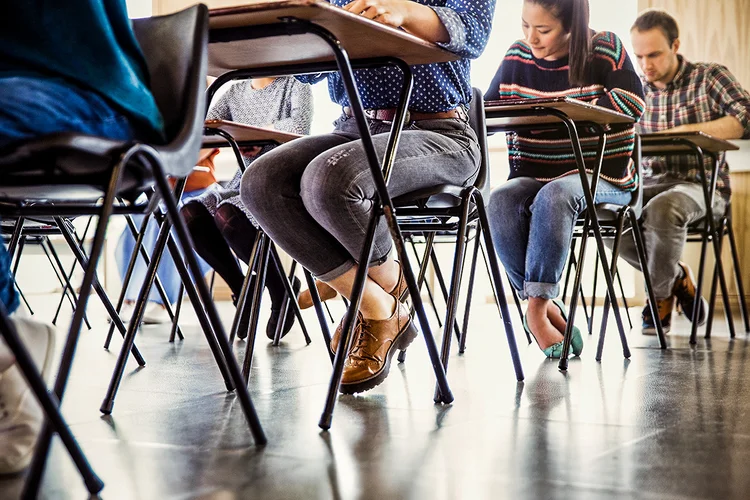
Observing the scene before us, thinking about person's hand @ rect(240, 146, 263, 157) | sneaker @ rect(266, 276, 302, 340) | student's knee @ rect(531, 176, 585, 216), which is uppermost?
person's hand @ rect(240, 146, 263, 157)

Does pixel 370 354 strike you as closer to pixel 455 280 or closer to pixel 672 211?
pixel 455 280

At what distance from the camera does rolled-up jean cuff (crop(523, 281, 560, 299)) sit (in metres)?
2.34

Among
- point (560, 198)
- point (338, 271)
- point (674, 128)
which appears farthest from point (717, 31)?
point (338, 271)

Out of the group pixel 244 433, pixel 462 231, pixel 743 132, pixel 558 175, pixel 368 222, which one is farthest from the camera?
pixel 743 132

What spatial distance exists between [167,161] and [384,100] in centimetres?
74

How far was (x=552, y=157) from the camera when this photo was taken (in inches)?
103

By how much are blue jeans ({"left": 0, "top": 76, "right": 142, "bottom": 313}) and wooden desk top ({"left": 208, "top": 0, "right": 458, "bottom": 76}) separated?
0.25 metres

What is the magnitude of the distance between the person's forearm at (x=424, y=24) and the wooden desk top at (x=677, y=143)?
1.53 meters

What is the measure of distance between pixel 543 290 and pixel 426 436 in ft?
→ 3.85

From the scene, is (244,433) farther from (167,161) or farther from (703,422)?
(703,422)

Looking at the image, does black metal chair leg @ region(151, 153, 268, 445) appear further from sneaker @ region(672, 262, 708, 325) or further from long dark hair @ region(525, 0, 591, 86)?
sneaker @ region(672, 262, 708, 325)

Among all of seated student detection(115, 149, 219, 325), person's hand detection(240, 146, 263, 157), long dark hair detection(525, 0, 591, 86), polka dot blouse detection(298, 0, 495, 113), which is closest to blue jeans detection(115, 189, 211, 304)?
seated student detection(115, 149, 219, 325)

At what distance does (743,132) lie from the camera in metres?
4.07

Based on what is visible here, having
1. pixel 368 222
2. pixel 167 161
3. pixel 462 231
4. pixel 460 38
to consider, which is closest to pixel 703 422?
pixel 462 231
